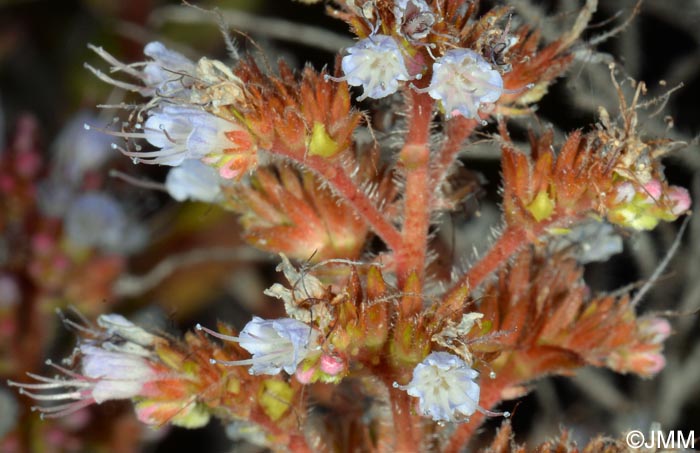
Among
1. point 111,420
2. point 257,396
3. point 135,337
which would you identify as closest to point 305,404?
point 257,396

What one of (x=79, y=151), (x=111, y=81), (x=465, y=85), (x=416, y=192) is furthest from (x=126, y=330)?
(x=79, y=151)

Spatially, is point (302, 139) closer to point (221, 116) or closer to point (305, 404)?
point (221, 116)

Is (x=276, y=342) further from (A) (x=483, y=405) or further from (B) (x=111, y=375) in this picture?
(A) (x=483, y=405)

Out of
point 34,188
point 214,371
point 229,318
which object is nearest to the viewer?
point 214,371

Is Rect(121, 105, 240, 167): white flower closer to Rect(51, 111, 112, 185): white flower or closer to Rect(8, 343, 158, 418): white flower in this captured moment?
Rect(8, 343, 158, 418): white flower

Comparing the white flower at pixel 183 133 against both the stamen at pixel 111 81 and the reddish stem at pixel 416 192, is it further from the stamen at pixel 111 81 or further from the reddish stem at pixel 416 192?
the reddish stem at pixel 416 192

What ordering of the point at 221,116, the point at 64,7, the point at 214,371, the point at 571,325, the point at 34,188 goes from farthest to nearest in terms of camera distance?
the point at 64,7 → the point at 34,188 → the point at 571,325 → the point at 214,371 → the point at 221,116

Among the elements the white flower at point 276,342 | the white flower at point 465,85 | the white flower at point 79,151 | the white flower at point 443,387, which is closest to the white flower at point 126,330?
the white flower at point 276,342
